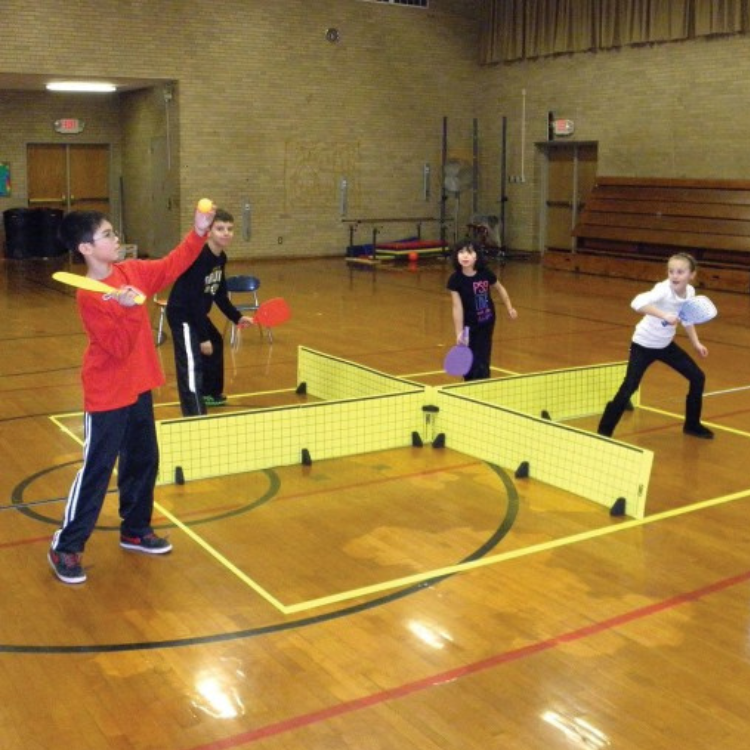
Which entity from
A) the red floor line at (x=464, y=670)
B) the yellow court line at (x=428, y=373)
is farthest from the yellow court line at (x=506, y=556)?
the yellow court line at (x=428, y=373)

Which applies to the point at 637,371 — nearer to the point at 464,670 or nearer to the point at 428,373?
the point at 428,373

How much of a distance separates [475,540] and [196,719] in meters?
2.10

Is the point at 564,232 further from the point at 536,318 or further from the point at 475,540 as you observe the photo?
the point at 475,540

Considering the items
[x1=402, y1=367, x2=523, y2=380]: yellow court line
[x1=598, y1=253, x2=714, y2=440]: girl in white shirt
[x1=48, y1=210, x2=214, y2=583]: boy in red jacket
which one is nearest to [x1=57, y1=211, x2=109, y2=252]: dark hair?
[x1=48, y1=210, x2=214, y2=583]: boy in red jacket

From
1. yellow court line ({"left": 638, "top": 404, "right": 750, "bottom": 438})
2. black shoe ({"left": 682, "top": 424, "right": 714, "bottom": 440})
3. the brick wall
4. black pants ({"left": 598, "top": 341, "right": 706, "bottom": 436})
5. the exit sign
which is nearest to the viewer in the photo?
black pants ({"left": 598, "top": 341, "right": 706, "bottom": 436})

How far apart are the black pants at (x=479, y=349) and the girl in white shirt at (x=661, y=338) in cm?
109

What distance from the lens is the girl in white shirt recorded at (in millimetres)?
6648

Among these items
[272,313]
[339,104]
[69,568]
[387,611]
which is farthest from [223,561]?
[339,104]

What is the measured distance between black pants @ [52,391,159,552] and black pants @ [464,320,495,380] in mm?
3305

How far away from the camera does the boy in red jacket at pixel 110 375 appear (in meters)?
4.44

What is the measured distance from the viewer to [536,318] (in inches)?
512

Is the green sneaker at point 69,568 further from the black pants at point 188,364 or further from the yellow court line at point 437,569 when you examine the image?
the black pants at point 188,364

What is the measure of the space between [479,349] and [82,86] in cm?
1488

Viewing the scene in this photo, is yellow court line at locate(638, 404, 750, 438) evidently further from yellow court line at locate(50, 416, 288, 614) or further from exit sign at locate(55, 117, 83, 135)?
exit sign at locate(55, 117, 83, 135)
